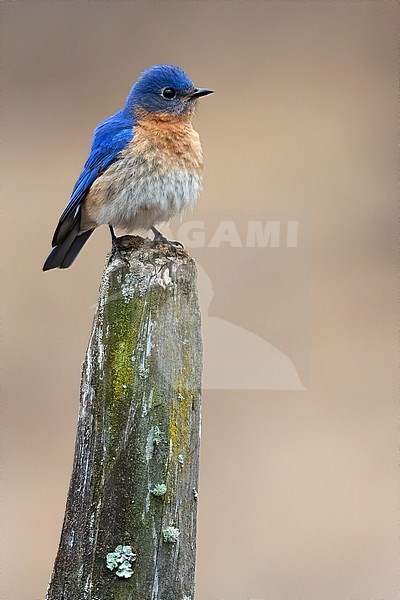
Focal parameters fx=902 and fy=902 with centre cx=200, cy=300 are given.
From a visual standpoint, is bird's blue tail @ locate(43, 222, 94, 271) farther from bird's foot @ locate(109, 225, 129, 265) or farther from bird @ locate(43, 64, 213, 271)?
bird's foot @ locate(109, 225, 129, 265)

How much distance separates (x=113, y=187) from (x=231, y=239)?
1.87ft

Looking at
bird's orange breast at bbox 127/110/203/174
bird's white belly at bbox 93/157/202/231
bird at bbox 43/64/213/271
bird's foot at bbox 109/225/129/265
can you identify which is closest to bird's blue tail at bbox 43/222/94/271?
bird at bbox 43/64/213/271

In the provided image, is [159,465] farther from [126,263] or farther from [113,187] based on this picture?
[113,187]

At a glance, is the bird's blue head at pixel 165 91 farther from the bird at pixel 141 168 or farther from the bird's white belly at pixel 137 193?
the bird's white belly at pixel 137 193

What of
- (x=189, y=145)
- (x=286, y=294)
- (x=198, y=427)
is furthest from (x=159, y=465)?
(x=286, y=294)

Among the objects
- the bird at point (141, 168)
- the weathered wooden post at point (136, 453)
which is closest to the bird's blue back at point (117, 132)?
the bird at point (141, 168)

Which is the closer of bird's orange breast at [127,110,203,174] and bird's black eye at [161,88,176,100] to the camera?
bird's orange breast at [127,110,203,174]

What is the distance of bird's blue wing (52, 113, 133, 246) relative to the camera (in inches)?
160

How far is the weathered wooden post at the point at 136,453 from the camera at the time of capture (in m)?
2.50

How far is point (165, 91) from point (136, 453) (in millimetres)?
2150

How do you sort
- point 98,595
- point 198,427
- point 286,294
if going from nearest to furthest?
point 98,595, point 198,427, point 286,294

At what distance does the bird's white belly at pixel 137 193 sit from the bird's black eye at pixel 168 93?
37 centimetres

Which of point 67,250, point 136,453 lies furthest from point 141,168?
point 136,453

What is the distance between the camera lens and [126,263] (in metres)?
2.70
